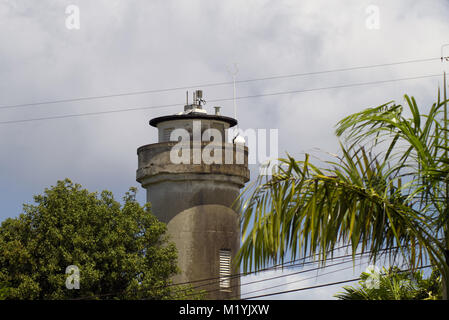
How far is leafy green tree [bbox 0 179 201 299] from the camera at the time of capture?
130 ft

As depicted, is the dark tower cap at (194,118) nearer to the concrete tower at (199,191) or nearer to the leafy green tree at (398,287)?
the concrete tower at (199,191)

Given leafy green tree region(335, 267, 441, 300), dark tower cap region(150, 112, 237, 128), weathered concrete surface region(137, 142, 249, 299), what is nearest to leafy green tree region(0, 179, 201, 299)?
weathered concrete surface region(137, 142, 249, 299)

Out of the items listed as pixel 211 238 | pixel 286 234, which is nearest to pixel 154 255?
pixel 211 238

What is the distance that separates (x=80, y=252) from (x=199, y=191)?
9.71 metres

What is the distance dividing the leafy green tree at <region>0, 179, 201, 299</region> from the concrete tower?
406 centimetres

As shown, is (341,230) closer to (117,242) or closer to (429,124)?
(429,124)

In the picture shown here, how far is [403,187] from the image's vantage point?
38.3 feet

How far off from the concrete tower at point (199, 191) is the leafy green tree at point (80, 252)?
4057 mm

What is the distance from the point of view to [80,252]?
3997cm

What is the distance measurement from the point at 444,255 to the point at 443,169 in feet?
3.79

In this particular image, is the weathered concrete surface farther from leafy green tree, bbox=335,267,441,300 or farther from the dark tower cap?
leafy green tree, bbox=335,267,441,300

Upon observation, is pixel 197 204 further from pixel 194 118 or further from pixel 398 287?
pixel 398 287

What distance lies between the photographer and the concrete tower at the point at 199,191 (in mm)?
46812
